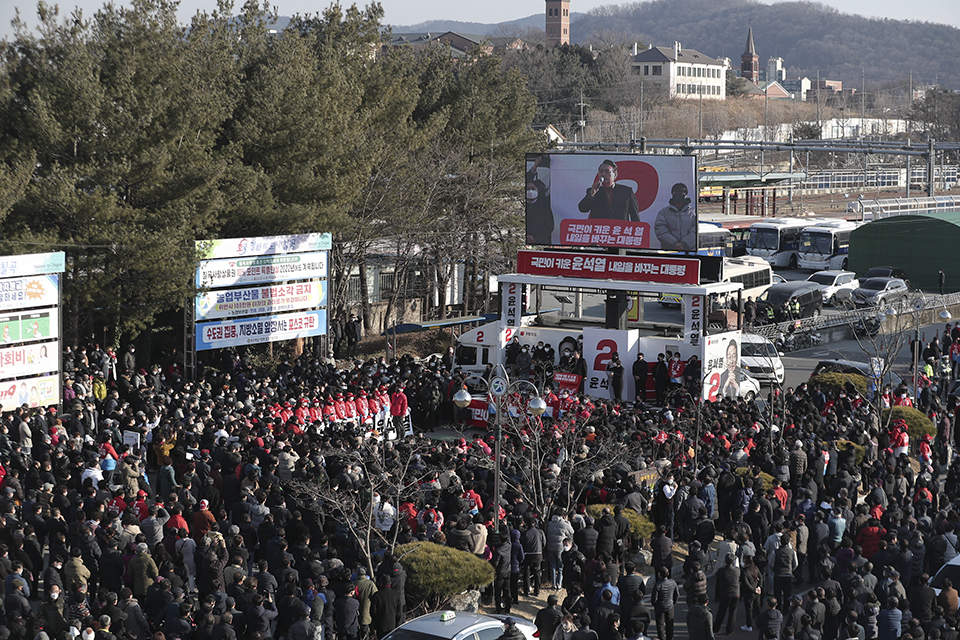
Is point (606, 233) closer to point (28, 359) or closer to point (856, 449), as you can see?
point (856, 449)

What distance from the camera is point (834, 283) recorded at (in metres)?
44.8

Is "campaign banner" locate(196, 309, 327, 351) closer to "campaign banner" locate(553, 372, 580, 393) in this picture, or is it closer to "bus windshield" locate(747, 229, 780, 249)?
"campaign banner" locate(553, 372, 580, 393)

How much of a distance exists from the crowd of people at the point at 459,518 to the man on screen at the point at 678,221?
6.37m

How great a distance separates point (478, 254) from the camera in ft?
129

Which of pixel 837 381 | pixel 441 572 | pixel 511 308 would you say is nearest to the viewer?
pixel 441 572

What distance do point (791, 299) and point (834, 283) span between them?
5.96 meters

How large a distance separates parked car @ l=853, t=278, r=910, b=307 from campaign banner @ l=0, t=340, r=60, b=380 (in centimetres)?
2937

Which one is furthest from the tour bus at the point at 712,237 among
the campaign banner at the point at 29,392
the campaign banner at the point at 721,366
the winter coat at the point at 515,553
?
the winter coat at the point at 515,553

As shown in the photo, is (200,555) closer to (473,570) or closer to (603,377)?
(473,570)

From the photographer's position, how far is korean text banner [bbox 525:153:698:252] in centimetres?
2847

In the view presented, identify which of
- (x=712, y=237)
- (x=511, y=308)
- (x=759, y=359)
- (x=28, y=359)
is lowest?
(x=759, y=359)

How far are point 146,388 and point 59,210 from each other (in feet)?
17.5

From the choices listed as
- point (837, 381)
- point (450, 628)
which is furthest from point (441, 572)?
point (837, 381)

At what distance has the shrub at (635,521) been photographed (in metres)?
15.9
